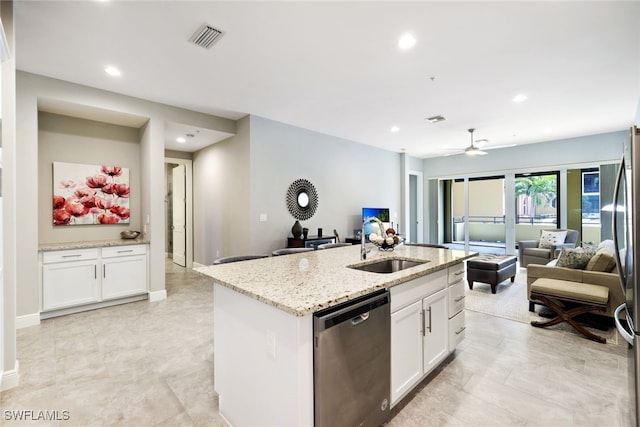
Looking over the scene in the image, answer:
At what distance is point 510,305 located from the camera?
3.99m

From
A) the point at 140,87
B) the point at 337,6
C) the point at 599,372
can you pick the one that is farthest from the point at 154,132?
the point at 599,372

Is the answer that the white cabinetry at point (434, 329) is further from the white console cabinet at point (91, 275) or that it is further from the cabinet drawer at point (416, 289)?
the white console cabinet at point (91, 275)

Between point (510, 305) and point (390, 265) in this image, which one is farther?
point (510, 305)

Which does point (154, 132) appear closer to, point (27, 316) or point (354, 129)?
point (27, 316)

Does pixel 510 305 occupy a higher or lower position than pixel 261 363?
lower

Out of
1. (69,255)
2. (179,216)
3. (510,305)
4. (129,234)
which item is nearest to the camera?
(69,255)

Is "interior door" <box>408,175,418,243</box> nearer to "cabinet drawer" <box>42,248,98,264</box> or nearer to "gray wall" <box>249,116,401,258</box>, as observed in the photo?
"gray wall" <box>249,116,401,258</box>

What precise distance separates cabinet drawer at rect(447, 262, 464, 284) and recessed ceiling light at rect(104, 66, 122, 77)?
3.99m

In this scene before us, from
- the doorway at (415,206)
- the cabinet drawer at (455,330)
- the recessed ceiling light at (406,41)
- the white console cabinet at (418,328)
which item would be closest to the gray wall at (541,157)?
the doorway at (415,206)

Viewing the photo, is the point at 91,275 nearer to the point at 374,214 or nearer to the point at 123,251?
the point at 123,251

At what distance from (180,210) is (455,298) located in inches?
254

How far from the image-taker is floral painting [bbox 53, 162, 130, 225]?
161 inches

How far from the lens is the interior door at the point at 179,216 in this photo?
6.89 metres

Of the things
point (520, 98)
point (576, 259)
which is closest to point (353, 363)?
point (576, 259)
